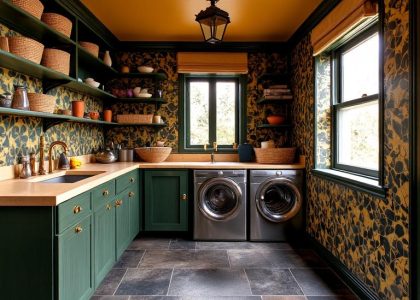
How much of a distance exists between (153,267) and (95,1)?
2.54 meters

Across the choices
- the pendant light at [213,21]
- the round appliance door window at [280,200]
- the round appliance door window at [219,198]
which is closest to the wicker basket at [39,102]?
the pendant light at [213,21]

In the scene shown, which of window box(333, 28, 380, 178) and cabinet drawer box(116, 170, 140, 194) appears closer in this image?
window box(333, 28, 380, 178)

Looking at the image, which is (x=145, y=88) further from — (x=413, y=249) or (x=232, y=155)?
(x=413, y=249)

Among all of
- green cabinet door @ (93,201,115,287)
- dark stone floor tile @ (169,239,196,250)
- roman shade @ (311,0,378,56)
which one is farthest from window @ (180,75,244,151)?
green cabinet door @ (93,201,115,287)

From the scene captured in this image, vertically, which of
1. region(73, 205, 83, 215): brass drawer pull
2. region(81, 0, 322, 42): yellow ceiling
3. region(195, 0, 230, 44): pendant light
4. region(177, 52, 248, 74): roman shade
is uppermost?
region(81, 0, 322, 42): yellow ceiling

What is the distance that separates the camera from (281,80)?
167 inches

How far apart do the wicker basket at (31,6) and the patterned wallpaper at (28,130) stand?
0.25 meters

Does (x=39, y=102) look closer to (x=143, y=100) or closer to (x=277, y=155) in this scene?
(x=143, y=100)

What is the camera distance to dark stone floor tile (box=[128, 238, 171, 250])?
338cm

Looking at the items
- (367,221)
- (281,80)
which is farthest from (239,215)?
(281,80)

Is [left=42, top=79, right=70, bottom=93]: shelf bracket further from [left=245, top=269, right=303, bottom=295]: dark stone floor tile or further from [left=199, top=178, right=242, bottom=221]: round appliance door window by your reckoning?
[left=245, top=269, right=303, bottom=295]: dark stone floor tile

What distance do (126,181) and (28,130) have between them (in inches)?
38.5

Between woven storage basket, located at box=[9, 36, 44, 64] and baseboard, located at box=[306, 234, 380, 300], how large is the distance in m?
2.88

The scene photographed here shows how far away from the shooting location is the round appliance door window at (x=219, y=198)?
3545mm
